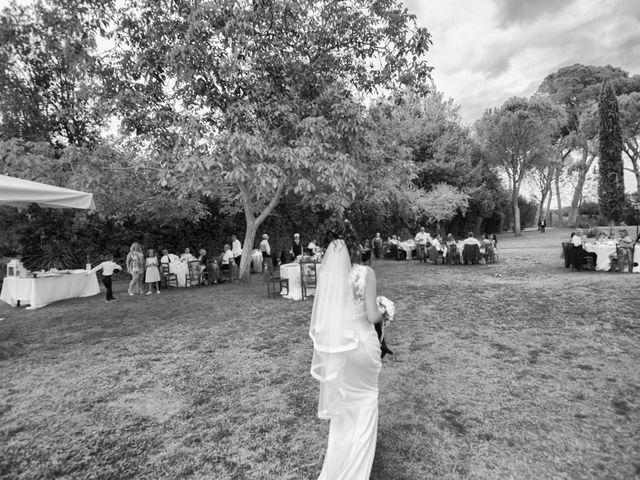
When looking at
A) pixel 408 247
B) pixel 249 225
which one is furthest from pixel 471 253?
pixel 249 225

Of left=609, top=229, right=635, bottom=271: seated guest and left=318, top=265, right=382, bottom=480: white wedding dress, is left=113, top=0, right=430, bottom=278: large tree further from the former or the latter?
left=609, top=229, right=635, bottom=271: seated guest

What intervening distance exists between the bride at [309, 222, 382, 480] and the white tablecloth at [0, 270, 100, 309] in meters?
8.85

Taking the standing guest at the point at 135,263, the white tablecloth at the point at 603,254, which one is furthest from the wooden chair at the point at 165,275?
the white tablecloth at the point at 603,254

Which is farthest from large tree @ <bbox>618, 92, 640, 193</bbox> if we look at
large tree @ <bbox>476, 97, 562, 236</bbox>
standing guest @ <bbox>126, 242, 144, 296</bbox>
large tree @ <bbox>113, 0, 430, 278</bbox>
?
standing guest @ <bbox>126, 242, 144, 296</bbox>

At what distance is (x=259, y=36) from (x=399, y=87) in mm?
4013

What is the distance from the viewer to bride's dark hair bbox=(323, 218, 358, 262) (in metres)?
Answer: 2.72

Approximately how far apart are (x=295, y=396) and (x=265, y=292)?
6.40m

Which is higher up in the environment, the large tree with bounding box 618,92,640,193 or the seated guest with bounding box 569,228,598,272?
the large tree with bounding box 618,92,640,193

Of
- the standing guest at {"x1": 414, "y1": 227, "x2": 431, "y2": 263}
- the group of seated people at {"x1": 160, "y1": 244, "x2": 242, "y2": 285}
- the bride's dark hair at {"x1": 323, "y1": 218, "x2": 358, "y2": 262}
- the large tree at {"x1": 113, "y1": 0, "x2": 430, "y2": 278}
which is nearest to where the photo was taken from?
the bride's dark hair at {"x1": 323, "y1": 218, "x2": 358, "y2": 262}

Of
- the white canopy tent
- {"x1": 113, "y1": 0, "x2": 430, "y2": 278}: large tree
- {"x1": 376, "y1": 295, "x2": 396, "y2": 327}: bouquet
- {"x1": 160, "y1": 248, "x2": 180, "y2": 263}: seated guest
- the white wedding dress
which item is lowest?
the white wedding dress

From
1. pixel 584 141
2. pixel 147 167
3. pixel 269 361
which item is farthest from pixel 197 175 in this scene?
pixel 584 141

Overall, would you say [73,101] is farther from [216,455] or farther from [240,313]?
[216,455]

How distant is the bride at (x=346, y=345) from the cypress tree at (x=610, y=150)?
114ft

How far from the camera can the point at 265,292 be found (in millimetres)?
9922
